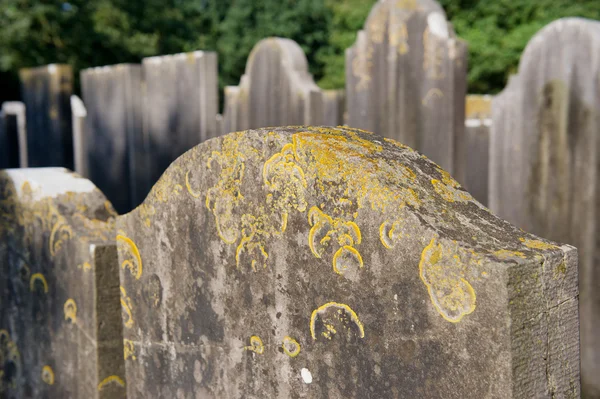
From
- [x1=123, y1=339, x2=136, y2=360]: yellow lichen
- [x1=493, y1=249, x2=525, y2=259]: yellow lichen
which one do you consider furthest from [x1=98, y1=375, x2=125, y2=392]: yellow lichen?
[x1=493, y1=249, x2=525, y2=259]: yellow lichen

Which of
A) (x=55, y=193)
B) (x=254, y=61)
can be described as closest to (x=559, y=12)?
(x=254, y=61)

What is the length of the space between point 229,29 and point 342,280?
21320 millimetres

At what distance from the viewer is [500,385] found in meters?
1.15

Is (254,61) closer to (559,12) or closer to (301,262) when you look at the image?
(301,262)

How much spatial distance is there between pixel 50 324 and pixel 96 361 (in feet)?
1.05

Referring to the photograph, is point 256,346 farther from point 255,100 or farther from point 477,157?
point 477,157

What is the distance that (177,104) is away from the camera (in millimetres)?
4113

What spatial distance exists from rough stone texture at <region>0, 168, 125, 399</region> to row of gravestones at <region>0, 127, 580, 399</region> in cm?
1

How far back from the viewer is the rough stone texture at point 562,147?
3.09 m

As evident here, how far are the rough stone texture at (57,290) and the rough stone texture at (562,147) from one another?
6.45ft

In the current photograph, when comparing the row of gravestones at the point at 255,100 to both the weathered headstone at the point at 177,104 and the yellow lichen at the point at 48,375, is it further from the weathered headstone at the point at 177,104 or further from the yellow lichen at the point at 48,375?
the yellow lichen at the point at 48,375

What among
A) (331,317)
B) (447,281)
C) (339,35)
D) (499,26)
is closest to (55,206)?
(331,317)

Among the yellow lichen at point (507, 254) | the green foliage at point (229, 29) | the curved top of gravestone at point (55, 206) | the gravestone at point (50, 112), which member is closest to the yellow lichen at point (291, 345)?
the yellow lichen at point (507, 254)

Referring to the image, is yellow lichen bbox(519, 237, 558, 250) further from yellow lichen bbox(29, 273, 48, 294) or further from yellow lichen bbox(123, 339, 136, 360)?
yellow lichen bbox(29, 273, 48, 294)
